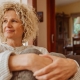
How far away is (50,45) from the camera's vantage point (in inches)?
111

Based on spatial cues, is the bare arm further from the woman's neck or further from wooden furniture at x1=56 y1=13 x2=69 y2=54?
wooden furniture at x1=56 y1=13 x2=69 y2=54

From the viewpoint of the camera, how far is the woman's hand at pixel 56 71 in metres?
0.57

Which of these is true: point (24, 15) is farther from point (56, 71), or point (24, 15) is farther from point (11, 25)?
point (56, 71)

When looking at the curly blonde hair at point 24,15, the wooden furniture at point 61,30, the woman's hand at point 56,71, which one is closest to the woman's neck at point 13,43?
the curly blonde hair at point 24,15

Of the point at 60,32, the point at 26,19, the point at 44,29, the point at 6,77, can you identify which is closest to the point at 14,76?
the point at 6,77

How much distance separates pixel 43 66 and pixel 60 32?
6052 mm

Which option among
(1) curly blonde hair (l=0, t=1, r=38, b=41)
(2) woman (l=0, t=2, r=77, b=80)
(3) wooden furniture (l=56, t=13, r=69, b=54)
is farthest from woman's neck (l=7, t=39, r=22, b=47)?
(3) wooden furniture (l=56, t=13, r=69, b=54)

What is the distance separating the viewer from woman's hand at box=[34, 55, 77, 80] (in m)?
0.57

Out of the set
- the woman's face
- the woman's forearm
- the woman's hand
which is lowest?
the woman's hand

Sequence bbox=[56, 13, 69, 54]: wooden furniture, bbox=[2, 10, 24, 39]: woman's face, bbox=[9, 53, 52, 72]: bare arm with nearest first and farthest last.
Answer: bbox=[9, 53, 52, 72]: bare arm → bbox=[2, 10, 24, 39]: woman's face → bbox=[56, 13, 69, 54]: wooden furniture

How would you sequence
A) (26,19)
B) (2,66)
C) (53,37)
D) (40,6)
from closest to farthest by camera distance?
1. (2,66)
2. (26,19)
3. (40,6)
4. (53,37)

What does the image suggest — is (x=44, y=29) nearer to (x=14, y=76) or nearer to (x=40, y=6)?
(x=40, y=6)

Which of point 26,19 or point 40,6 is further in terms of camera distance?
point 40,6

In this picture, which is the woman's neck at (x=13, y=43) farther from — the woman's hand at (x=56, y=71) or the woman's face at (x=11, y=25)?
the woman's hand at (x=56, y=71)
